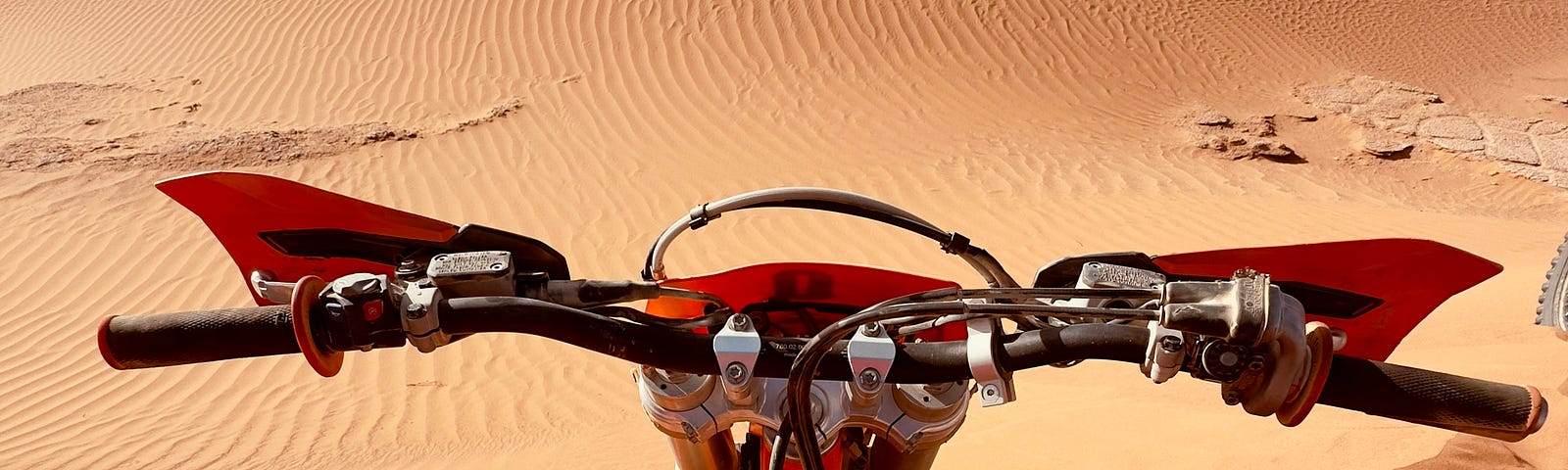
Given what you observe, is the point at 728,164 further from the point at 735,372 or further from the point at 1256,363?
the point at 1256,363

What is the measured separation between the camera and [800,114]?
11250 millimetres

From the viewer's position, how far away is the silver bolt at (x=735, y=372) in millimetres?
1439

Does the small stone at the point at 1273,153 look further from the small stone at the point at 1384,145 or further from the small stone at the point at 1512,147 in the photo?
the small stone at the point at 1512,147

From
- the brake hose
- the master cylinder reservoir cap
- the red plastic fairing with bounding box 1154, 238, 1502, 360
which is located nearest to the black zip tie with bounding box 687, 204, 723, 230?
the brake hose

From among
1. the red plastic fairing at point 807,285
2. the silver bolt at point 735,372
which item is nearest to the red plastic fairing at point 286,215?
the red plastic fairing at point 807,285

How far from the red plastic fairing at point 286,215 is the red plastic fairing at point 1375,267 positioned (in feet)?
4.67

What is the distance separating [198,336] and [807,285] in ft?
3.26

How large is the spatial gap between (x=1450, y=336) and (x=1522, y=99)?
11526mm

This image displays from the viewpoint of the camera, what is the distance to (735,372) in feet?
4.73

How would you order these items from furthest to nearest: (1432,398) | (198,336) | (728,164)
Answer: (728,164)
(198,336)
(1432,398)

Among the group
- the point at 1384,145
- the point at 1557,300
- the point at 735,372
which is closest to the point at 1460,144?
the point at 1384,145

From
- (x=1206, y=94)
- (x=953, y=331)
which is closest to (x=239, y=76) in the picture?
(x=1206, y=94)

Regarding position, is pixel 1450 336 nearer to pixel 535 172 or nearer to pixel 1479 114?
pixel 535 172

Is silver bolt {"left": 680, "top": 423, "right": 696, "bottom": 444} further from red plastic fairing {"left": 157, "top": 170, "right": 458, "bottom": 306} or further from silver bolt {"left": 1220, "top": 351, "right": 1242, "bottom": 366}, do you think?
silver bolt {"left": 1220, "top": 351, "right": 1242, "bottom": 366}
